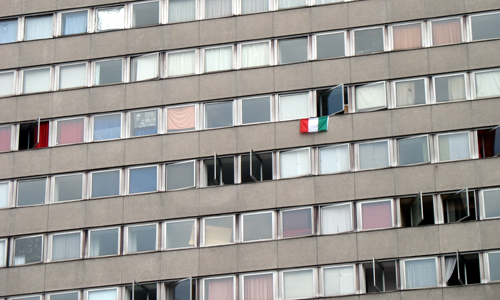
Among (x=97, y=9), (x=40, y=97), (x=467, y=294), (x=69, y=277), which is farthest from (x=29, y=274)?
(x=467, y=294)

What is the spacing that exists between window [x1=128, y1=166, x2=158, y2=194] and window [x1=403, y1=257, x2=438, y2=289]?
13.3 meters

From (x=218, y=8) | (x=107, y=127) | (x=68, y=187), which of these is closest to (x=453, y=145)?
(x=218, y=8)

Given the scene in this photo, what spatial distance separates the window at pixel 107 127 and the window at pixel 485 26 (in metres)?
18.4

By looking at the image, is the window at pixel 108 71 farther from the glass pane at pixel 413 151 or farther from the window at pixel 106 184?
the glass pane at pixel 413 151

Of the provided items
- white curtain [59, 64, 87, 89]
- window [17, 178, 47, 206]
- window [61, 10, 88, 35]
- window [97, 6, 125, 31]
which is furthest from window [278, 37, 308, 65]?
window [17, 178, 47, 206]

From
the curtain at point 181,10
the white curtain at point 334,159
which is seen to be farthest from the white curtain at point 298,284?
the curtain at point 181,10

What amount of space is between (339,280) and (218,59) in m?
13.3

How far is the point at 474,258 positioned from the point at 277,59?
1421 centimetres

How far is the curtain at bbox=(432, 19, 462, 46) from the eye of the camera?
62.6 metres

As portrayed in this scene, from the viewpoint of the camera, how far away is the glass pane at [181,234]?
61781 millimetres

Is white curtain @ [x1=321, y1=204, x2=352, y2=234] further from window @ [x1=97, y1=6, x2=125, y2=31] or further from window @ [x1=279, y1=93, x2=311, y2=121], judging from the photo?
window @ [x1=97, y1=6, x2=125, y2=31]

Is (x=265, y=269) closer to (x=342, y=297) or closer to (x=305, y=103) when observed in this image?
(x=342, y=297)

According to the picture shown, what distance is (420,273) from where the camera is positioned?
5903 centimetres

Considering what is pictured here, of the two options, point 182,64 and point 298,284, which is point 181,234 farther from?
point 182,64
